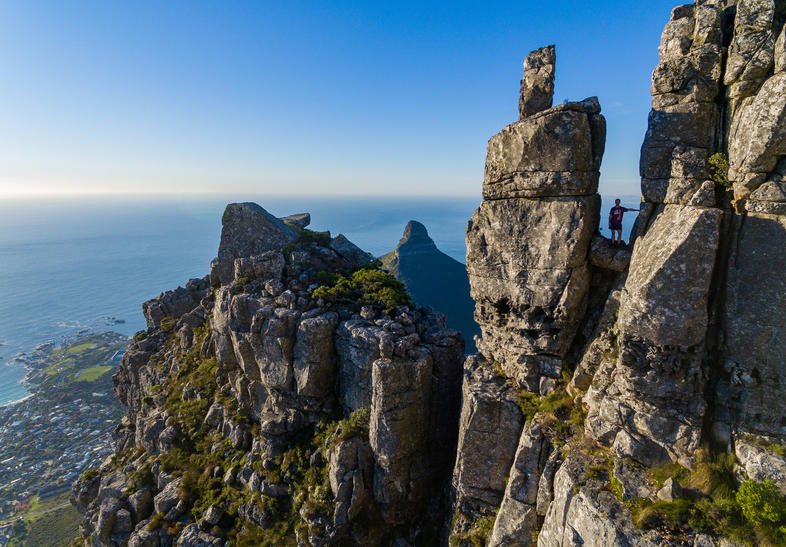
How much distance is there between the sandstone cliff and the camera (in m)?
12.1

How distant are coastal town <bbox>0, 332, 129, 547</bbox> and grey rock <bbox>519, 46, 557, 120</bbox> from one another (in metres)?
95.4

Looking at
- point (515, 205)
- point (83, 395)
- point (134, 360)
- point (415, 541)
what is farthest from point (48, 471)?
point (515, 205)

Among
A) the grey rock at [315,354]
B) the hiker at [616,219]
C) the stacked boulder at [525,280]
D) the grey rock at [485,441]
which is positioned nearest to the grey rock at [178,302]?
the grey rock at [315,354]

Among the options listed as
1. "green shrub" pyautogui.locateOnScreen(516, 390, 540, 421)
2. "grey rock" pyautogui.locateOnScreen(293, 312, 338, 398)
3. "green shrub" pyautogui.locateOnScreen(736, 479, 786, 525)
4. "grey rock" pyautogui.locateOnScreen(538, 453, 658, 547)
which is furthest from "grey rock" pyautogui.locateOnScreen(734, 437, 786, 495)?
"grey rock" pyautogui.locateOnScreen(293, 312, 338, 398)

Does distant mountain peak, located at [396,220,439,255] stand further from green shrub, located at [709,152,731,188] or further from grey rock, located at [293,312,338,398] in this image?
green shrub, located at [709,152,731,188]

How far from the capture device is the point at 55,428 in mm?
85562

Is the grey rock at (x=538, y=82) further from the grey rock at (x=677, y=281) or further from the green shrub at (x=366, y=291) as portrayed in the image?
the green shrub at (x=366, y=291)

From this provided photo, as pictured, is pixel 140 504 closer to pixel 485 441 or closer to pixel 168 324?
pixel 168 324

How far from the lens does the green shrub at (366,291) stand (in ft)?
84.5

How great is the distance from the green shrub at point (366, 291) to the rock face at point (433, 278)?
214ft

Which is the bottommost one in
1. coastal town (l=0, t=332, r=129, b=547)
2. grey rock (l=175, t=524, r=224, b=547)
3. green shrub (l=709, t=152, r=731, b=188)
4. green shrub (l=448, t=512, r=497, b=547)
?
coastal town (l=0, t=332, r=129, b=547)

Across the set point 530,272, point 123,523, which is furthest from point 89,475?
point 530,272

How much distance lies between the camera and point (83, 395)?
326 feet

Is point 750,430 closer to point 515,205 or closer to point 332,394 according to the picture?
point 515,205
